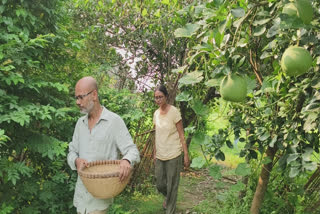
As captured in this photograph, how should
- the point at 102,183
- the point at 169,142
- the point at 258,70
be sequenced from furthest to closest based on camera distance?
the point at 169,142
the point at 102,183
the point at 258,70

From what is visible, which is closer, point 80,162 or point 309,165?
point 309,165

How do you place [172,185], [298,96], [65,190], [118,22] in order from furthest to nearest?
[118,22]
[172,185]
[65,190]
[298,96]

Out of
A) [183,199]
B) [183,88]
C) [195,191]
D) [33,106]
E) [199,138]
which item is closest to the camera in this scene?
[199,138]

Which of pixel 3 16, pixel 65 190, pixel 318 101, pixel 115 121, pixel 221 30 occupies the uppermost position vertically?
pixel 3 16

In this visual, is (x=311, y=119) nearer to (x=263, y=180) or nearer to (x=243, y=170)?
(x=243, y=170)

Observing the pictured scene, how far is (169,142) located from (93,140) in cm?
146

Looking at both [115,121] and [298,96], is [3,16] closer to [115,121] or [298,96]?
[115,121]

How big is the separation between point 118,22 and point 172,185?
269 cm

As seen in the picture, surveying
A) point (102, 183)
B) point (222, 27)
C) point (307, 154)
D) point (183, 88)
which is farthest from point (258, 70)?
point (183, 88)

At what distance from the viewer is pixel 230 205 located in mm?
4301

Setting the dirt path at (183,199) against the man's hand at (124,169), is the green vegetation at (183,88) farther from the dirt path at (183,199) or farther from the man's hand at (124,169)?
the man's hand at (124,169)

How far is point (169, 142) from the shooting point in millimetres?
3914

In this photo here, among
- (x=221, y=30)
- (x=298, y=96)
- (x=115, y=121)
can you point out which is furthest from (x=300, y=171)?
(x=115, y=121)

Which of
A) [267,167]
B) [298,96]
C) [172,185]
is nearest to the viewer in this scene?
[298,96]
